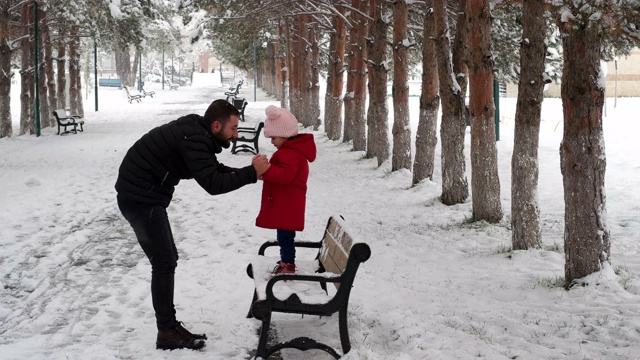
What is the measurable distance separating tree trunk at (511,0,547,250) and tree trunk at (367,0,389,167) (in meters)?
8.59

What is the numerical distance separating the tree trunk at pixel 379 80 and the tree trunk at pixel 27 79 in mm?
14584

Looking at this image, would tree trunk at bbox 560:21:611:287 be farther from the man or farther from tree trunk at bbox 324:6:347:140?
tree trunk at bbox 324:6:347:140

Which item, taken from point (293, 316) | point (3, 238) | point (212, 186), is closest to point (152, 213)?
point (212, 186)

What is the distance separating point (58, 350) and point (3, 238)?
4498 mm

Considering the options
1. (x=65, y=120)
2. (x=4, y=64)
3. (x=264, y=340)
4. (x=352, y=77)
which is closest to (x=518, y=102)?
(x=264, y=340)

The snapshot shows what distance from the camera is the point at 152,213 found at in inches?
206

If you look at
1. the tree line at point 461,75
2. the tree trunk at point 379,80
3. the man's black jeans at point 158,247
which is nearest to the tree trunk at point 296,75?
the tree line at point 461,75

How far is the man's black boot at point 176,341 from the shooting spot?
540cm

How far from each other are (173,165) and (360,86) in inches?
622

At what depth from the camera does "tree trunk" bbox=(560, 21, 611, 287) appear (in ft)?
21.4

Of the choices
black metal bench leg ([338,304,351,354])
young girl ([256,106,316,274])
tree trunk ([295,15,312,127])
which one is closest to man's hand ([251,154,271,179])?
young girl ([256,106,316,274])

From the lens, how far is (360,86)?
20.8 meters

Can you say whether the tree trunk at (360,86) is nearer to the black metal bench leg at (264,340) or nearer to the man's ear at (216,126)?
the man's ear at (216,126)

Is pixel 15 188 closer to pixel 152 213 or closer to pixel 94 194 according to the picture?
pixel 94 194
